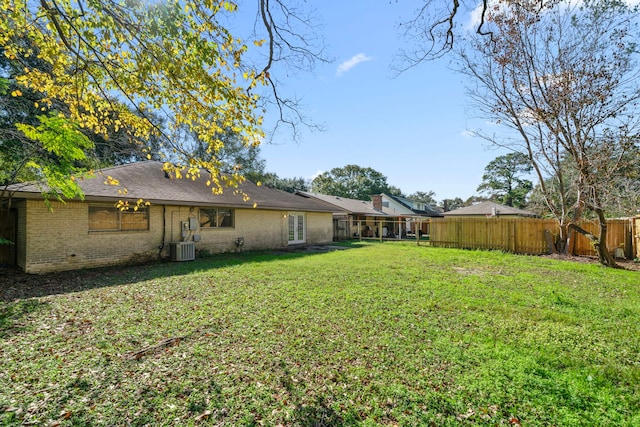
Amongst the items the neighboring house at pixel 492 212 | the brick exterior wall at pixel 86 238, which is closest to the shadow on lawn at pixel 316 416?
the brick exterior wall at pixel 86 238

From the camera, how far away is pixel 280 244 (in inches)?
632

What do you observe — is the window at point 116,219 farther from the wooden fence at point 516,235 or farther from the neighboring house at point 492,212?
the neighboring house at point 492,212

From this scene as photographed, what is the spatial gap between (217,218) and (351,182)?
42813 millimetres

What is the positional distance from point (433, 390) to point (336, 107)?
8.24 m

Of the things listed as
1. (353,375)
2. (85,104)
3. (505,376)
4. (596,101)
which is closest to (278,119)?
(85,104)

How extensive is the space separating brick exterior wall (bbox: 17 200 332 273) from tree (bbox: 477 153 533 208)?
140 ft

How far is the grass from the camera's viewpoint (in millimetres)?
2664

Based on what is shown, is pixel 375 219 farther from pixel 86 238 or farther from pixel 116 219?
pixel 86 238

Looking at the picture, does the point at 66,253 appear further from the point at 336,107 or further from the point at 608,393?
the point at 608,393

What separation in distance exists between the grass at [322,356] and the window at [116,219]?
3.15 m

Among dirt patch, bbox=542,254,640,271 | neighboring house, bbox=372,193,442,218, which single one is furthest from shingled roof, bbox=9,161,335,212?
neighboring house, bbox=372,193,442,218

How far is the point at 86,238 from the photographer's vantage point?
9086mm

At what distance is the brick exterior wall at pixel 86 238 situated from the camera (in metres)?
8.20

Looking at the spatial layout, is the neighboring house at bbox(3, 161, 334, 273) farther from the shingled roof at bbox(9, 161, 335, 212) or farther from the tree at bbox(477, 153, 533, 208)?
the tree at bbox(477, 153, 533, 208)
